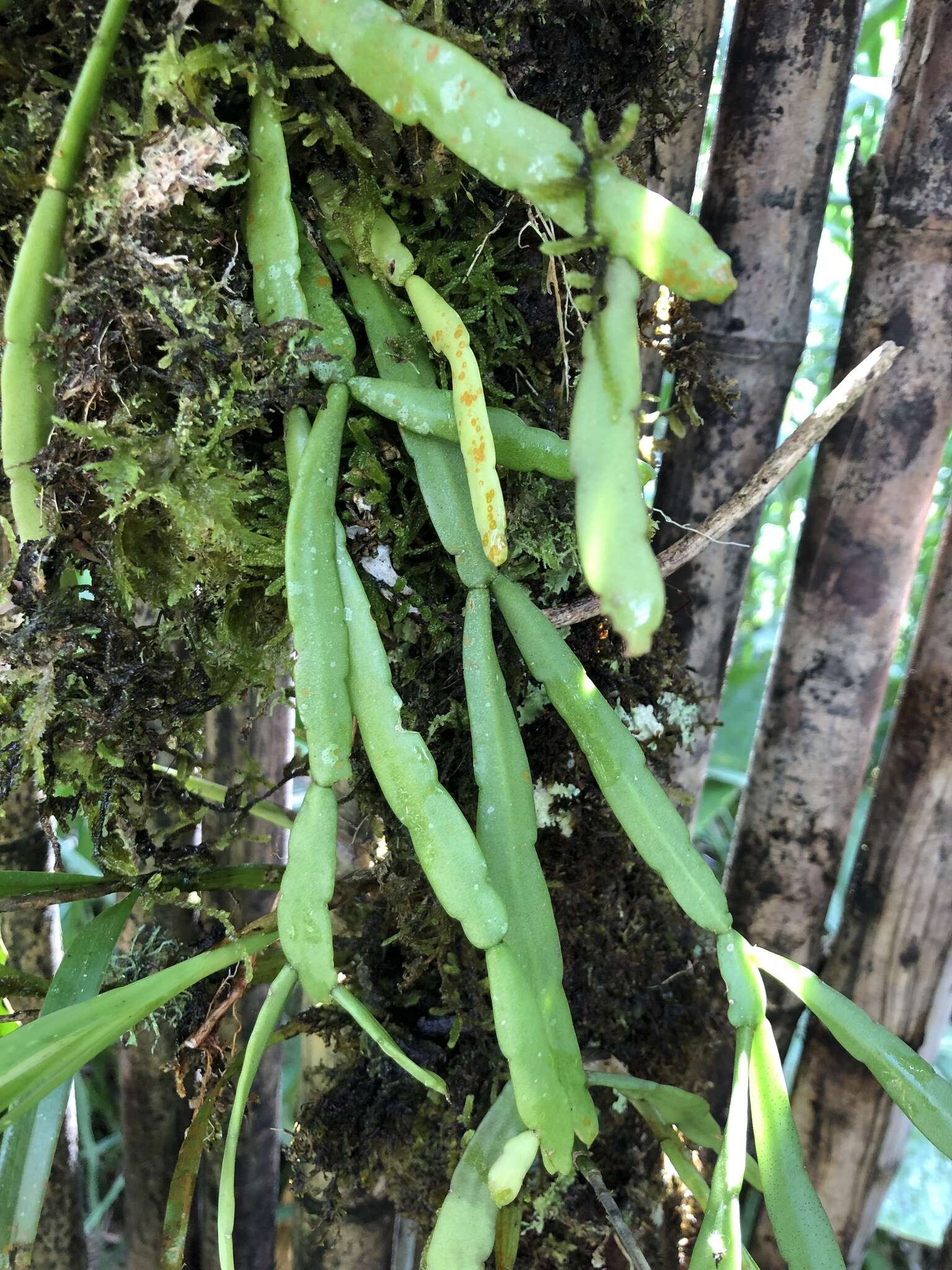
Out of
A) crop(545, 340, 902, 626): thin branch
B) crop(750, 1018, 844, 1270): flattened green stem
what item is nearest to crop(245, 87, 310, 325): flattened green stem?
crop(545, 340, 902, 626): thin branch

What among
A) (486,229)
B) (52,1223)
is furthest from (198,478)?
(52,1223)

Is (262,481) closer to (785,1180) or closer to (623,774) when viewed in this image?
(623,774)

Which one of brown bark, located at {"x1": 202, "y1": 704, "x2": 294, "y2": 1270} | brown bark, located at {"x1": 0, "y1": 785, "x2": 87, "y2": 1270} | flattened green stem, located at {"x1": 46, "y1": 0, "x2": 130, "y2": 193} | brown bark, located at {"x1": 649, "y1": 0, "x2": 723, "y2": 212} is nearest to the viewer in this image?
flattened green stem, located at {"x1": 46, "y1": 0, "x2": 130, "y2": 193}

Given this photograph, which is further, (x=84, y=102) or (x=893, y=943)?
(x=893, y=943)

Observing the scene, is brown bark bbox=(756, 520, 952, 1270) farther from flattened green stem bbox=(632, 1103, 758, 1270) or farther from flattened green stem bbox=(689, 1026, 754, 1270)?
flattened green stem bbox=(689, 1026, 754, 1270)

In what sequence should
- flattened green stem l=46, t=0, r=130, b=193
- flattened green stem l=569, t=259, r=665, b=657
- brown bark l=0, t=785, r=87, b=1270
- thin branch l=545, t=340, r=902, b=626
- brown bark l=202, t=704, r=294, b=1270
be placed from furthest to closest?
brown bark l=202, t=704, r=294, b=1270
brown bark l=0, t=785, r=87, b=1270
thin branch l=545, t=340, r=902, b=626
flattened green stem l=46, t=0, r=130, b=193
flattened green stem l=569, t=259, r=665, b=657

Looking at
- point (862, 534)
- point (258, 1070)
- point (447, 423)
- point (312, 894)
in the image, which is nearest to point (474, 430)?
point (447, 423)

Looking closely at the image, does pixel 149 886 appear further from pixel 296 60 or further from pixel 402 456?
pixel 296 60
